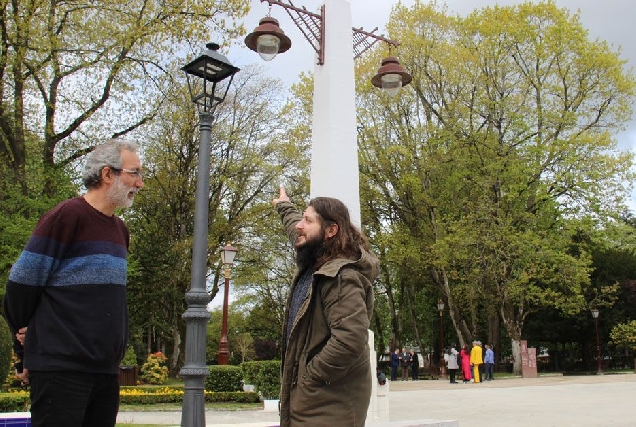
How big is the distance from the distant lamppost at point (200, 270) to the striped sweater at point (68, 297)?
234 cm

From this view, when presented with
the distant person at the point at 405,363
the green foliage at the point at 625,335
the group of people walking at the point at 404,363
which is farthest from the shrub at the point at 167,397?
the green foliage at the point at 625,335

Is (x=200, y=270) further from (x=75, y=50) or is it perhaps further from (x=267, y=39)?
(x=75, y=50)

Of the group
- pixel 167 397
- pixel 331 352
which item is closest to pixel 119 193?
pixel 331 352

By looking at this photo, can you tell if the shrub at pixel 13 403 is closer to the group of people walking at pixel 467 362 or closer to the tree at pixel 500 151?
the group of people walking at pixel 467 362

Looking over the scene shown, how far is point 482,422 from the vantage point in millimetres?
10164

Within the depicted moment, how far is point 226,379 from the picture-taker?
54.1 ft

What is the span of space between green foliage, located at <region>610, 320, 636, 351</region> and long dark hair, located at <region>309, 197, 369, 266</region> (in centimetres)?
2908

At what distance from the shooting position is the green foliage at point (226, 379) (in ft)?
53.7

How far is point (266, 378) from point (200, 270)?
9.94 meters

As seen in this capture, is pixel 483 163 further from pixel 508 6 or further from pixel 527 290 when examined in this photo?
pixel 508 6

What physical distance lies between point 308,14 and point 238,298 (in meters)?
36.2

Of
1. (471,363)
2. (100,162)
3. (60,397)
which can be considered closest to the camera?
(60,397)


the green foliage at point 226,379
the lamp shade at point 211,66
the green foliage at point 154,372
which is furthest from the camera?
the green foliage at point 154,372

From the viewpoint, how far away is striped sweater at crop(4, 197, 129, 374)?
2.76 m
